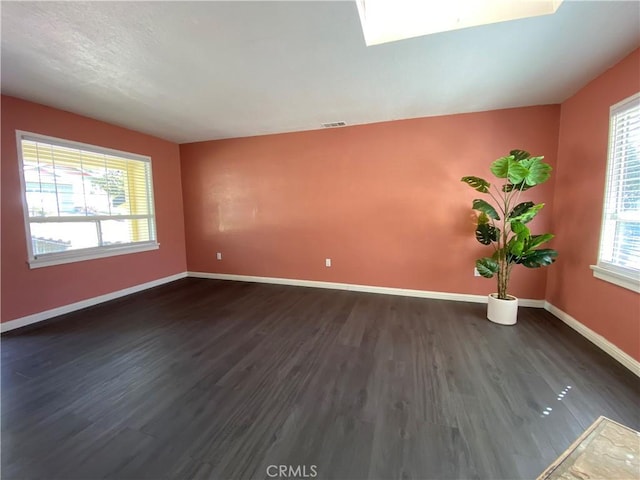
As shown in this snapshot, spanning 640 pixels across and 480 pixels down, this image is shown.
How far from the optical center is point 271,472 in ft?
4.19

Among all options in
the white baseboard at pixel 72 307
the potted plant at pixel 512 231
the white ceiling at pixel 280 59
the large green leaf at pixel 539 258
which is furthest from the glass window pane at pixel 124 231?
the large green leaf at pixel 539 258

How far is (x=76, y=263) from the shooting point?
339cm

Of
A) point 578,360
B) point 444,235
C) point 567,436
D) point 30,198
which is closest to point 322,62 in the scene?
point 444,235

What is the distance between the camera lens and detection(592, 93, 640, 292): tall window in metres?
2.09

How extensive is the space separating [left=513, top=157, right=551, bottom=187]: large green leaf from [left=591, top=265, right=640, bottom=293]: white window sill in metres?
0.99

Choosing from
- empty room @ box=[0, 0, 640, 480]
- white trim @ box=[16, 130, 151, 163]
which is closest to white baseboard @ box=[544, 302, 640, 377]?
empty room @ box=[0, 0, 640, 480]

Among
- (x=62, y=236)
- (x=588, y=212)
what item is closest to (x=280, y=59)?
(x=588, y=212)

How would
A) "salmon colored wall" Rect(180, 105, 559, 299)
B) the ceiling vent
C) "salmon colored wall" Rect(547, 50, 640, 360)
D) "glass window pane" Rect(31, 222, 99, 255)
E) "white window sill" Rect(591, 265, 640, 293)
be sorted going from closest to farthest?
"white window sill" Rect(591, 265, 640, 293) < "salmon colored wall" Rect(547, 50, 640, 360) < "glass window pane" Rect(31, 222, 99, 255) < "salmon colored wall" Rect(180, 105, 559, 299) < the ceiling vent

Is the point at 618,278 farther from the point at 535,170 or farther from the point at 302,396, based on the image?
the point at 302,396

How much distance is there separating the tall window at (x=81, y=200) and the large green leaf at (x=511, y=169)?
5.02 meters

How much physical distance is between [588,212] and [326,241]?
3078mm

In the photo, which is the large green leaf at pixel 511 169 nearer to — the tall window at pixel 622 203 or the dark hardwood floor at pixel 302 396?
the tall window at pixel 622 203

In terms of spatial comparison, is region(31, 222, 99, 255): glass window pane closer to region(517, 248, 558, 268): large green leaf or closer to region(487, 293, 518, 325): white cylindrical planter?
region(487, 293, 518, 325): white cylindrical planter

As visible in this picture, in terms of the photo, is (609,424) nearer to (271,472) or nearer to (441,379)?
(441,379)
